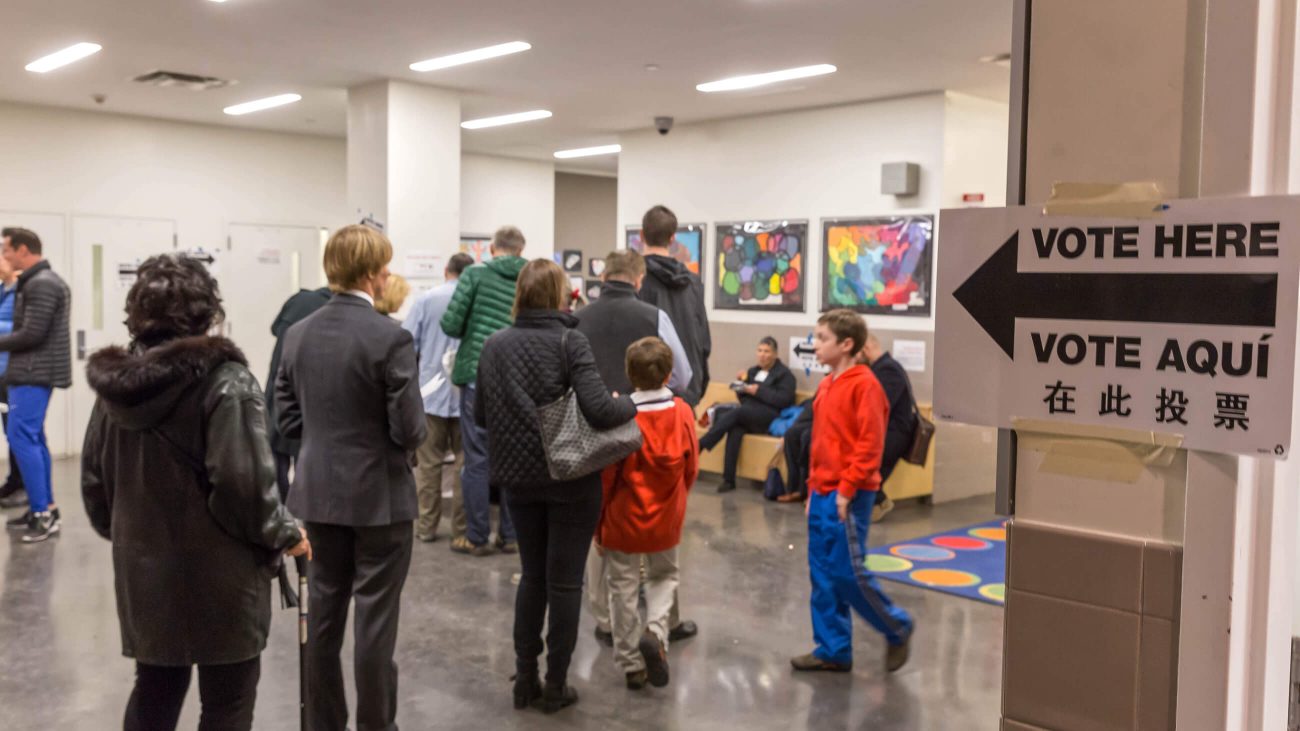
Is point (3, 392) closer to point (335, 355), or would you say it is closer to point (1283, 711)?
point (335, 355)

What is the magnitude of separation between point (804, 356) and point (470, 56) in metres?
3.39

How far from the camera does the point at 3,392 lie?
6.38 metres

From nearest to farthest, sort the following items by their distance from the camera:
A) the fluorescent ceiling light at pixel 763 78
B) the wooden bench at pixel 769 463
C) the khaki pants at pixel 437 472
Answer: the khaki pants at pixel 437 472
the fluorescent ceiling light at pixel 763 78
the wooden bench at pixel 769 463

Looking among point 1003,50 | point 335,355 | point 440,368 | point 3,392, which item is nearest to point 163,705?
point 335,355

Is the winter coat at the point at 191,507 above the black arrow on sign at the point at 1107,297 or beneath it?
beneath

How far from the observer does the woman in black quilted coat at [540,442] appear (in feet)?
12.1

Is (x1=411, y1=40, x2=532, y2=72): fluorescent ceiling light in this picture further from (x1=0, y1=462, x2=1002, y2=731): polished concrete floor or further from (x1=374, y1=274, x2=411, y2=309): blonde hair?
(x1=0, y1=462, x2=1002, y2=731): polished concrete floor

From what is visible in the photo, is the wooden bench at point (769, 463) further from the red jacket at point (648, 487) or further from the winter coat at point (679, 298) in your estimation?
the red jacket at point (648, 487)

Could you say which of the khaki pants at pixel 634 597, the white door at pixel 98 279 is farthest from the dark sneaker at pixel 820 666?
the white door at pixel 98 279

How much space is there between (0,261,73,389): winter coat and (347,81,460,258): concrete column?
2.44 m

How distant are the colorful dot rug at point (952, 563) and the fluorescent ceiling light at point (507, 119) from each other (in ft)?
15.8

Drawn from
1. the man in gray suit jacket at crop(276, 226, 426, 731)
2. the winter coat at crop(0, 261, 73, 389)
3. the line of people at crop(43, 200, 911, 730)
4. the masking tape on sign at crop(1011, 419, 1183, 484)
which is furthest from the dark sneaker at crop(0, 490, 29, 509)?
the masking tape on sign at crop(1011, 419, 1183, 484)

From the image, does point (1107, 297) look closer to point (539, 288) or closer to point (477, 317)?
point (539, 288)

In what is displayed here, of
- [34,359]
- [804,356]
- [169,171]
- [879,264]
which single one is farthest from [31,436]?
[879,264]
